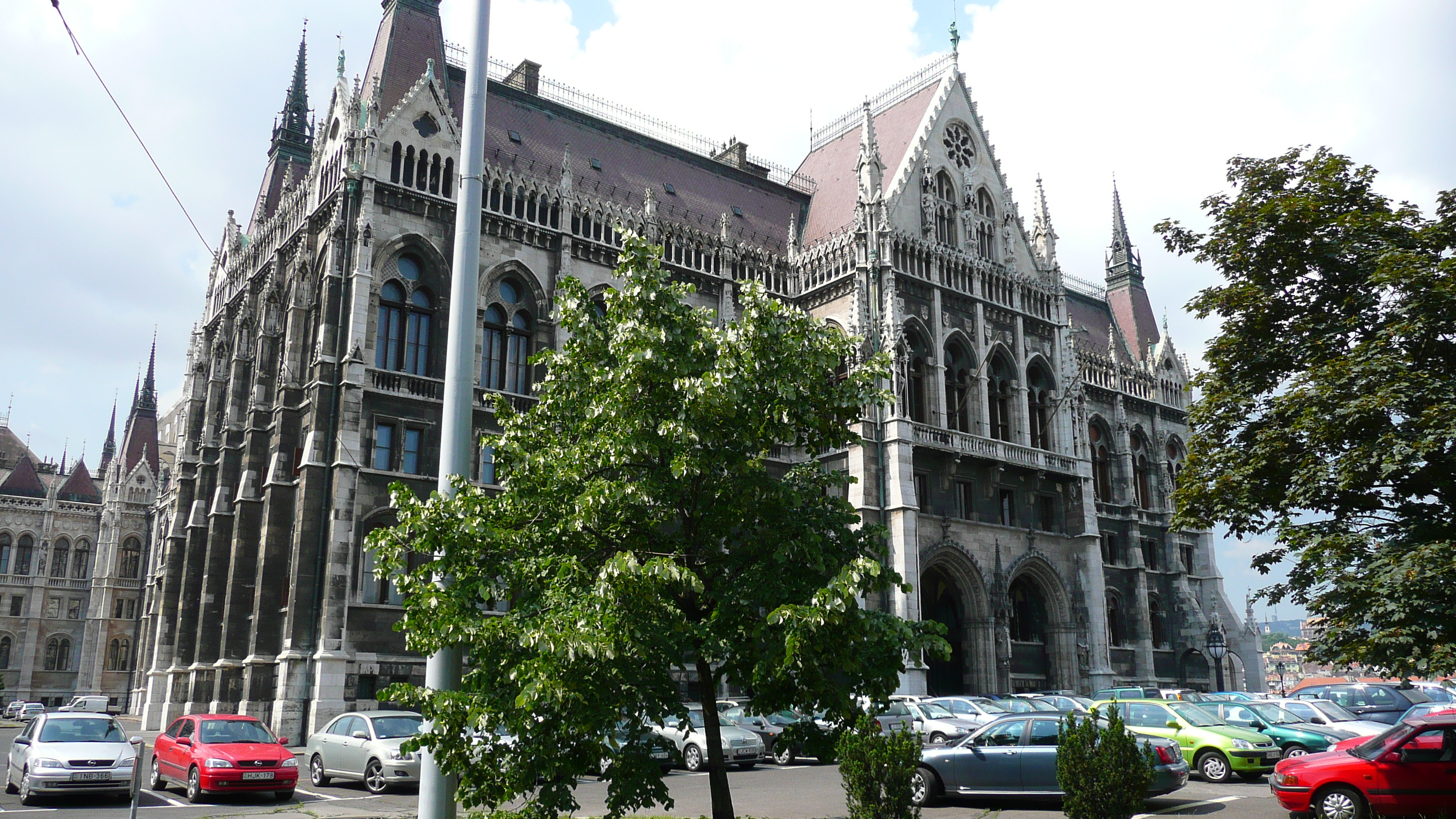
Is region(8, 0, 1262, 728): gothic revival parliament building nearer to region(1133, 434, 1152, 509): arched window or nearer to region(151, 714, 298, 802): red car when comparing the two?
region(1133, 434, 1152, 509): arched window

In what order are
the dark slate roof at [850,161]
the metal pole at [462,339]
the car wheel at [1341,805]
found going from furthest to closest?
the dark slate roof at [850,161]
the car wheel at [1341,805]
the metal pole at [462,339]

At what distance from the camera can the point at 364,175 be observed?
3478 centimetres

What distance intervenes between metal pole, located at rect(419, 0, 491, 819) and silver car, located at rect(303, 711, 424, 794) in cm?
1050

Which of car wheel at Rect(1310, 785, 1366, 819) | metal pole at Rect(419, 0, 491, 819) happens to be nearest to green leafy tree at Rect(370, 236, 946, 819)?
metal pole at Rect(419, 0, 491, 819)

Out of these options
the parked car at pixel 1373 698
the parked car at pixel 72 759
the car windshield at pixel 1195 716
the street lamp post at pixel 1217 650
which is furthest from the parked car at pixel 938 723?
the street lamp post at pixel 1217 650

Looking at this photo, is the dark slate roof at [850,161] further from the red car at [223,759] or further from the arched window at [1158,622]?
the red car at [223,759]

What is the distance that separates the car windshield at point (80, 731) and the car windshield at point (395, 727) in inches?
177

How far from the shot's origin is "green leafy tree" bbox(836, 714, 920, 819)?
42.8 ft

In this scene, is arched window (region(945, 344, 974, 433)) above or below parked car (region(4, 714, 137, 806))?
above

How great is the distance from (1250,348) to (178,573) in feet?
128

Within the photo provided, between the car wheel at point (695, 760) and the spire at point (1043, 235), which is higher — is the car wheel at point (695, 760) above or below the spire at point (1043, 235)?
below

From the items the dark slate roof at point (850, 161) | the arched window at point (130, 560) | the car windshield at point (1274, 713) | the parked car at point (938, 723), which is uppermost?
the dark slate roof at point (850, 161)

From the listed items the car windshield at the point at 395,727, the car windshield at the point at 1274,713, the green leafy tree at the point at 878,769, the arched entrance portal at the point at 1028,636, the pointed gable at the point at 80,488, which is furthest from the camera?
the pointed gable at the point at 80,488

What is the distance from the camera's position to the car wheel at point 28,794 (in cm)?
1905
